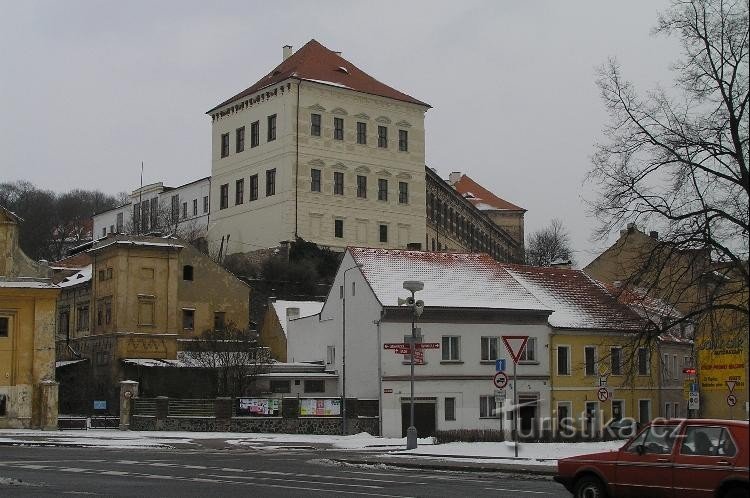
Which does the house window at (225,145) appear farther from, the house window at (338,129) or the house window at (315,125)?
the house window at (338,129)

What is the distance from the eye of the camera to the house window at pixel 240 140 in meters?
109

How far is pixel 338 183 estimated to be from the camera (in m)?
106

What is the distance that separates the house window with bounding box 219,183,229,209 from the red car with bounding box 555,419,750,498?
95.0 meters

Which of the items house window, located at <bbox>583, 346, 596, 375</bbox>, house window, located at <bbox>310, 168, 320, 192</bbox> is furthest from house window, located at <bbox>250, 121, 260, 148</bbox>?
house window, located at <bbox>583, 346, 596, 375</bbox>

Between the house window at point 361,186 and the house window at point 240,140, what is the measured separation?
11.4 m

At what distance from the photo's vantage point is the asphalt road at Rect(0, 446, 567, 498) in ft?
67.6

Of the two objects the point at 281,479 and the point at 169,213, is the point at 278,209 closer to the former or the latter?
the point at 169,213

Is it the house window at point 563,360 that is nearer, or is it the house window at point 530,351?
the house window at point 530,351

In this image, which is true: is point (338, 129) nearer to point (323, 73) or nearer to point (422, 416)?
point (323, 73)

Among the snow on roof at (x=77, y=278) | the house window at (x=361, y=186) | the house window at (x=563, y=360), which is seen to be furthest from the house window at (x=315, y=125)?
the house window at (x=563, y=360)

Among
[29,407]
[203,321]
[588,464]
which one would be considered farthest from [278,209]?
[588,464]

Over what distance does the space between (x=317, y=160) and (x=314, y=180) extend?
1.81 m

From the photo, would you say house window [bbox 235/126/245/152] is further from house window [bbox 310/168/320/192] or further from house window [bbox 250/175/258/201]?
house window [bbox 310/168/320/192]

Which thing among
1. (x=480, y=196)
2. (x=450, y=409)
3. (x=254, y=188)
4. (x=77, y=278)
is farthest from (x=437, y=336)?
(x=480, y=196)
